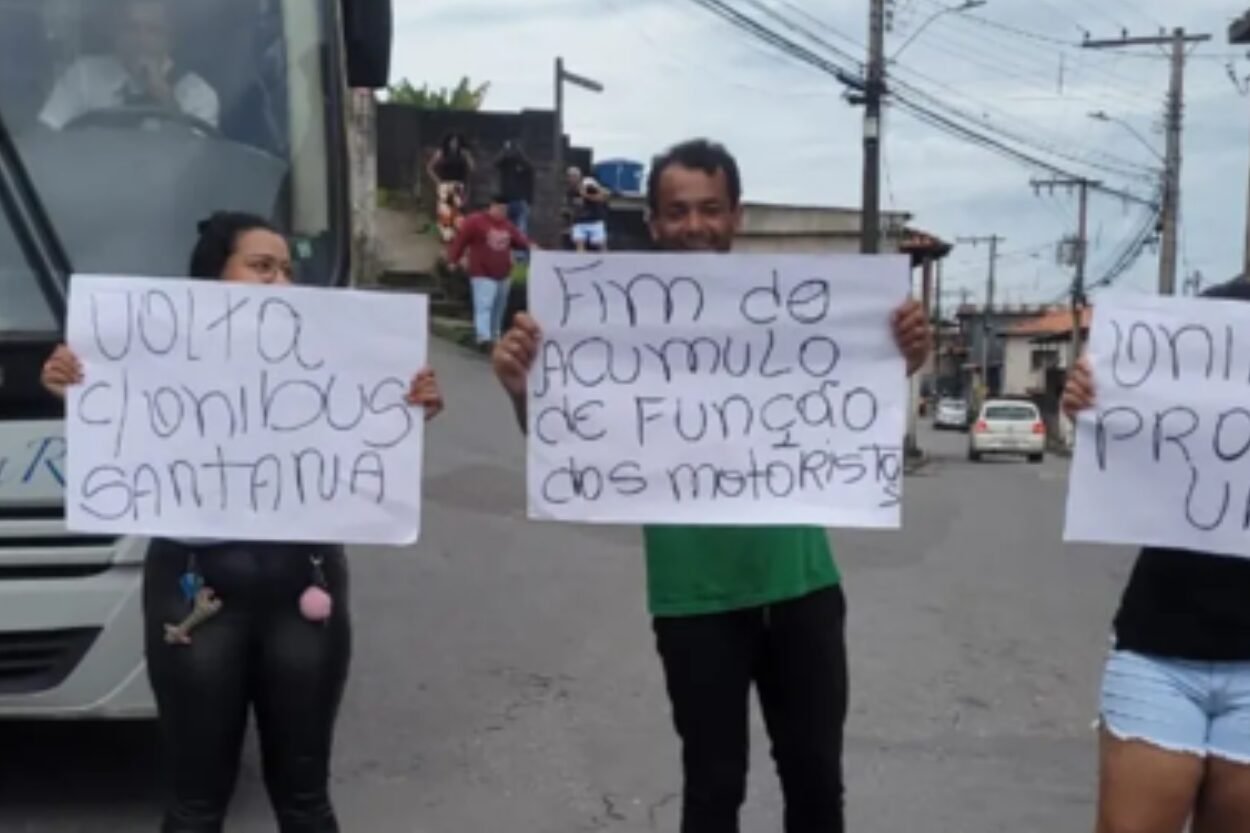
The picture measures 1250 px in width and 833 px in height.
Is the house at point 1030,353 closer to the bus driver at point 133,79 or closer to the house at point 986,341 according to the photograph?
the house at point 986,341

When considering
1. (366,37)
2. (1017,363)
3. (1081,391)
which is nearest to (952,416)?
(1017,363)

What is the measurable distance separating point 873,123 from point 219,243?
75.0 ft

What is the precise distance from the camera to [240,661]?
3.71 meters

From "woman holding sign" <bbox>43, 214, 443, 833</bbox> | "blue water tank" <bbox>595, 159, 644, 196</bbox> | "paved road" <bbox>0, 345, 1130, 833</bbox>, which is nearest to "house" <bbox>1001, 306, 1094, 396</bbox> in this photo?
"blue water tank" <bbox>595, 159, 644, 196</bbox>

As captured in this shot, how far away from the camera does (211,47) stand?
5871mm

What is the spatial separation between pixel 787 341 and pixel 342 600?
116 cm

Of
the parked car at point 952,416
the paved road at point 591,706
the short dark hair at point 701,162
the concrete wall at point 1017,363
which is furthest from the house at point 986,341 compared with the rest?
the short dark hair at point 701,162

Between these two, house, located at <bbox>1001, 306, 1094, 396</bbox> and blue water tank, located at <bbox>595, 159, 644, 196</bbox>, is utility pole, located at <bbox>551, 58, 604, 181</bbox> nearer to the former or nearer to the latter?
blue water tank, located at <bbox>595, 159, 644, 196</bbox>

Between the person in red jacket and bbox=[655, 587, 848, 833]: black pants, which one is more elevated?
the person in red jacket

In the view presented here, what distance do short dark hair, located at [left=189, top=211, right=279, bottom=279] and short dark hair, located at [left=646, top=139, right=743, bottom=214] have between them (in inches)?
36.7

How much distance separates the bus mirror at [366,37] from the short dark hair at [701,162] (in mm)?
2791

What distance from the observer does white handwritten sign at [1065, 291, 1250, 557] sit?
3545 millimetres

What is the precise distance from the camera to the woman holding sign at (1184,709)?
3.34 metres

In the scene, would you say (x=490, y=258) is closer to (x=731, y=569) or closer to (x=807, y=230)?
(x=731, y=569)
